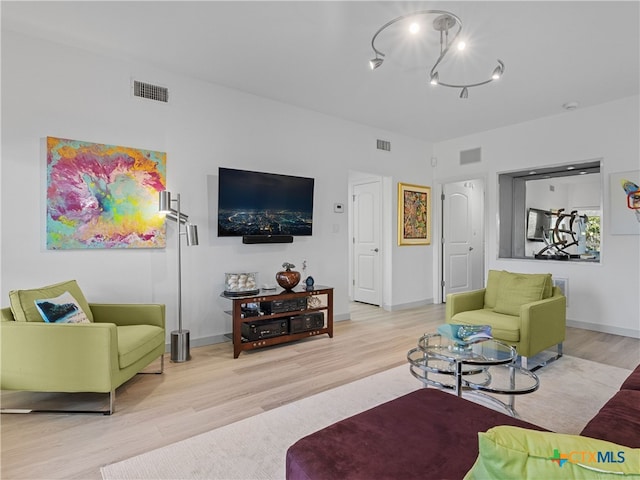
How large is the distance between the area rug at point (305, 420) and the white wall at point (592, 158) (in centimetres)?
159

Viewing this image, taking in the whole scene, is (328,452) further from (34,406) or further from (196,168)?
(196,168)

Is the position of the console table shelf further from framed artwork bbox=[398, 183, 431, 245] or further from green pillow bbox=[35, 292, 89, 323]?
framed artwork bbox=[398, 183, 431, 245]

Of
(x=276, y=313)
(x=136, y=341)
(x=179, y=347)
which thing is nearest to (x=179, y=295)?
(x=179, y=347)

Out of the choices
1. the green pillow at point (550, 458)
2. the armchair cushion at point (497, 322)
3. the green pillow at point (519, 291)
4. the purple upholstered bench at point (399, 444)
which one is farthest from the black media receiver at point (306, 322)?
the green pillow at point (550, 458)

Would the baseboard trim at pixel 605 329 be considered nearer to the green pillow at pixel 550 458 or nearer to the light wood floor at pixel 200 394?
the light wood floor at pixel 200 394

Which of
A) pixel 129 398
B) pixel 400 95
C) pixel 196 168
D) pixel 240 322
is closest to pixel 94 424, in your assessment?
pixel 129 398

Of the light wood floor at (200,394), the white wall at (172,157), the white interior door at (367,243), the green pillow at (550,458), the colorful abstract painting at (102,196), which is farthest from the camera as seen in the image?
the white interior door at (367,243)

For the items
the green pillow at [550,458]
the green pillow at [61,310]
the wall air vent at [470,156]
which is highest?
the wall air vent at [470,156]

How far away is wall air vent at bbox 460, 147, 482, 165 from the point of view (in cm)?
582

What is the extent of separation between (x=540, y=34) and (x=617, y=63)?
118cm

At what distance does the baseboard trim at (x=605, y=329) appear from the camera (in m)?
4.33

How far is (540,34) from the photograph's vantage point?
299 cm

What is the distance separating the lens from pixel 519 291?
3557 mm

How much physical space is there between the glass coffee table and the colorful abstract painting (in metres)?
2.71
